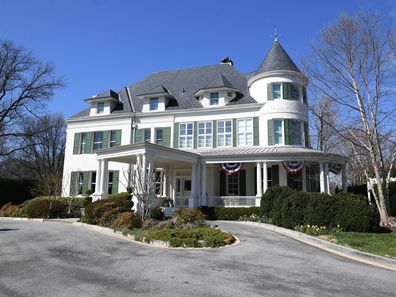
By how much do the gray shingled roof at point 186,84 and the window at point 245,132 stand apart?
162 centimetres

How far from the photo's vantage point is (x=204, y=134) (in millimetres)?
25422

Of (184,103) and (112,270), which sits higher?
(184,103)

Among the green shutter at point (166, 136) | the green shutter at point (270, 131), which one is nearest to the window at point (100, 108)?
the green shutter at point (166, 136)

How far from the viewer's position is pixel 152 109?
89.1 ft

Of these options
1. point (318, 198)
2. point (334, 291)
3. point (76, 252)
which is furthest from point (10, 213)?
point (334, 291)

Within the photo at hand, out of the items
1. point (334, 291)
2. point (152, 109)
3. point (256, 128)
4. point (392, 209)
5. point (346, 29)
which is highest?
point (346, 29)

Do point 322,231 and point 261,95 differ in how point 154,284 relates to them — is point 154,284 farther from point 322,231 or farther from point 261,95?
point 261,95

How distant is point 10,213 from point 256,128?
697 inches

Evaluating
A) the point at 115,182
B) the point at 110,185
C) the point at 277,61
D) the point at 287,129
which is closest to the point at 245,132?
the point at 287,129

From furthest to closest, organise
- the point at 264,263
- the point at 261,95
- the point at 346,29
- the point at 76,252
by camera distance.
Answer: the point at 261,95
the point at 346,29
the point at 76,252
the point at 264,263

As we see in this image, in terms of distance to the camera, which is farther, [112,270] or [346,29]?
[346,29]

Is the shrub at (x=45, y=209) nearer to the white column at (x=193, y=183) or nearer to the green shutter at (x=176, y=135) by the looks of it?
the white column at (x=193, y=183)

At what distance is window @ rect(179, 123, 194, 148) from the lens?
84.2 feet

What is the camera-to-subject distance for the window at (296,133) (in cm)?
2339
